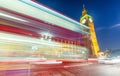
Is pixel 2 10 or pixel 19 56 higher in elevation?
pixel 2 10

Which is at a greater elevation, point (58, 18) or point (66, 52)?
point (58, 18)

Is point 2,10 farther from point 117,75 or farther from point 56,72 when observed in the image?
point 117,75

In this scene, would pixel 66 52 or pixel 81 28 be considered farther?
pixel 81 28

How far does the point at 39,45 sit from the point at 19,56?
2.06ft

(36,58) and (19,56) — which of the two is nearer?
(19,56)

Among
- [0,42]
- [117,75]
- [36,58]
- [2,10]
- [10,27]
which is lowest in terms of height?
[117,75]

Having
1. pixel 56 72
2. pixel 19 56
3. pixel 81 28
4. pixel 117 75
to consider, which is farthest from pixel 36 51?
pixel 117 75

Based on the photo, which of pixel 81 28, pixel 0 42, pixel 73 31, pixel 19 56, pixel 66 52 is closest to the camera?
pixel 0 42

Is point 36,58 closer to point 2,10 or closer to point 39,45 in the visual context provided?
point 39,45

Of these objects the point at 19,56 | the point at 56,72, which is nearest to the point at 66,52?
the point at 56,72

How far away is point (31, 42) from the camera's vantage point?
344cm

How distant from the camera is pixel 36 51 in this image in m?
3.58

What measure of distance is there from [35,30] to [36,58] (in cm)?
74

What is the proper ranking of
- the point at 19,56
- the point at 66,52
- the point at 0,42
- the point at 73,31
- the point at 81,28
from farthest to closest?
the point at 81,28
the point at 73,31
the point at 66,52
the point at 19,56
the point at 0,42
